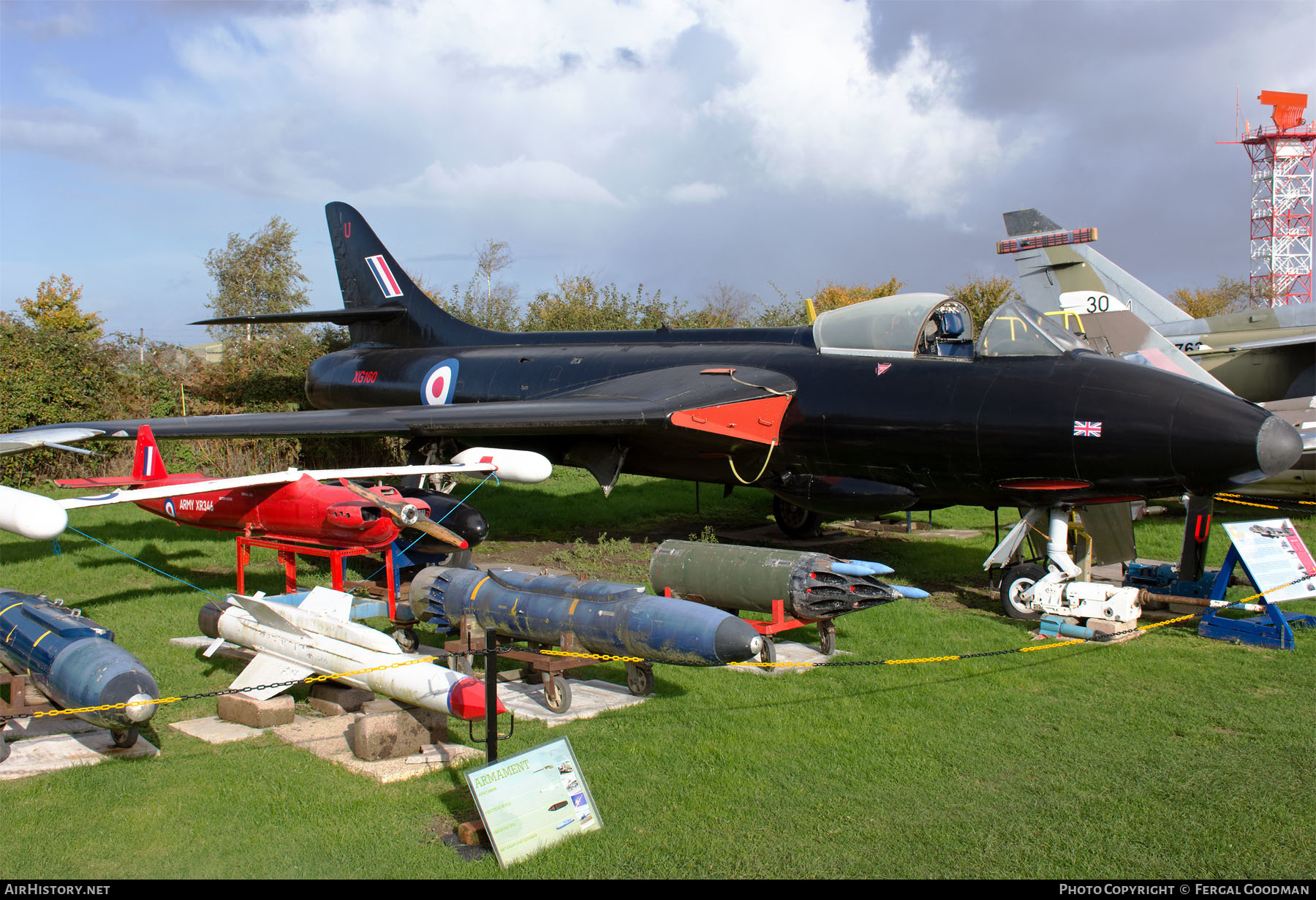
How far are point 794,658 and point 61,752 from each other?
5436 mm

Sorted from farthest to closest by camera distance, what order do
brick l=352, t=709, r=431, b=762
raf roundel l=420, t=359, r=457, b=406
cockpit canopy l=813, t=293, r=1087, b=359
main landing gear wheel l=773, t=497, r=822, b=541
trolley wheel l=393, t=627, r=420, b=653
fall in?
1. raf roundel l=420, t=359, r=457, b=406
2. main landing gear wheel l=773, t=497, r=822, b=541
3. cockpit canopy l=813, t=293, r=1087, b=359
4. trolley wheel l=393, t=627, r=420, b=653
5. brick l=352, t=709, r=431, b=762

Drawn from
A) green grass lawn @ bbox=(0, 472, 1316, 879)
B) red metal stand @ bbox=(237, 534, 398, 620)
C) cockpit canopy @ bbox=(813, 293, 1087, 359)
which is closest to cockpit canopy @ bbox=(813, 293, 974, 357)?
cockpit canopy @ bbox=(813, 293, 1087, 359)

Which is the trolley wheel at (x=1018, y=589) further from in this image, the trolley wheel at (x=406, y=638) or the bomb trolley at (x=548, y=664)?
the trolley wheel at (x=406, y=638)

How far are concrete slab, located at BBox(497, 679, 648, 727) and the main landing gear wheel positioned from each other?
6.76 meters

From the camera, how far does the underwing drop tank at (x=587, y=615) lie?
632 centimetres

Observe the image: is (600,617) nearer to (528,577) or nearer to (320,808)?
(528,577)

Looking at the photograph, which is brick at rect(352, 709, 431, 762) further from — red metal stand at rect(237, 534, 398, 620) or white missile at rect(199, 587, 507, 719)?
red metal stand at rect(237, 534, 398, 620)

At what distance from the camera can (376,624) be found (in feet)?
29.8

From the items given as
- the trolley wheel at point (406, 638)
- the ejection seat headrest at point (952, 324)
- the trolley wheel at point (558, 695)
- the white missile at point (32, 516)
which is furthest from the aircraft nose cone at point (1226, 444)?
the white missile at point (32, 516)

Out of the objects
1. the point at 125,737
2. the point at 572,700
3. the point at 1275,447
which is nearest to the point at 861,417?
the point at 1275,447

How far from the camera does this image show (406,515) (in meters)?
8.45

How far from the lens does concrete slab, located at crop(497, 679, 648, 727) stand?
261 inches

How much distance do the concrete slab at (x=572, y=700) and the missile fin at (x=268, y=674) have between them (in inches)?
59.3

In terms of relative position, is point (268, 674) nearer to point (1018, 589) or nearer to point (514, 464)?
point (514, 464)
